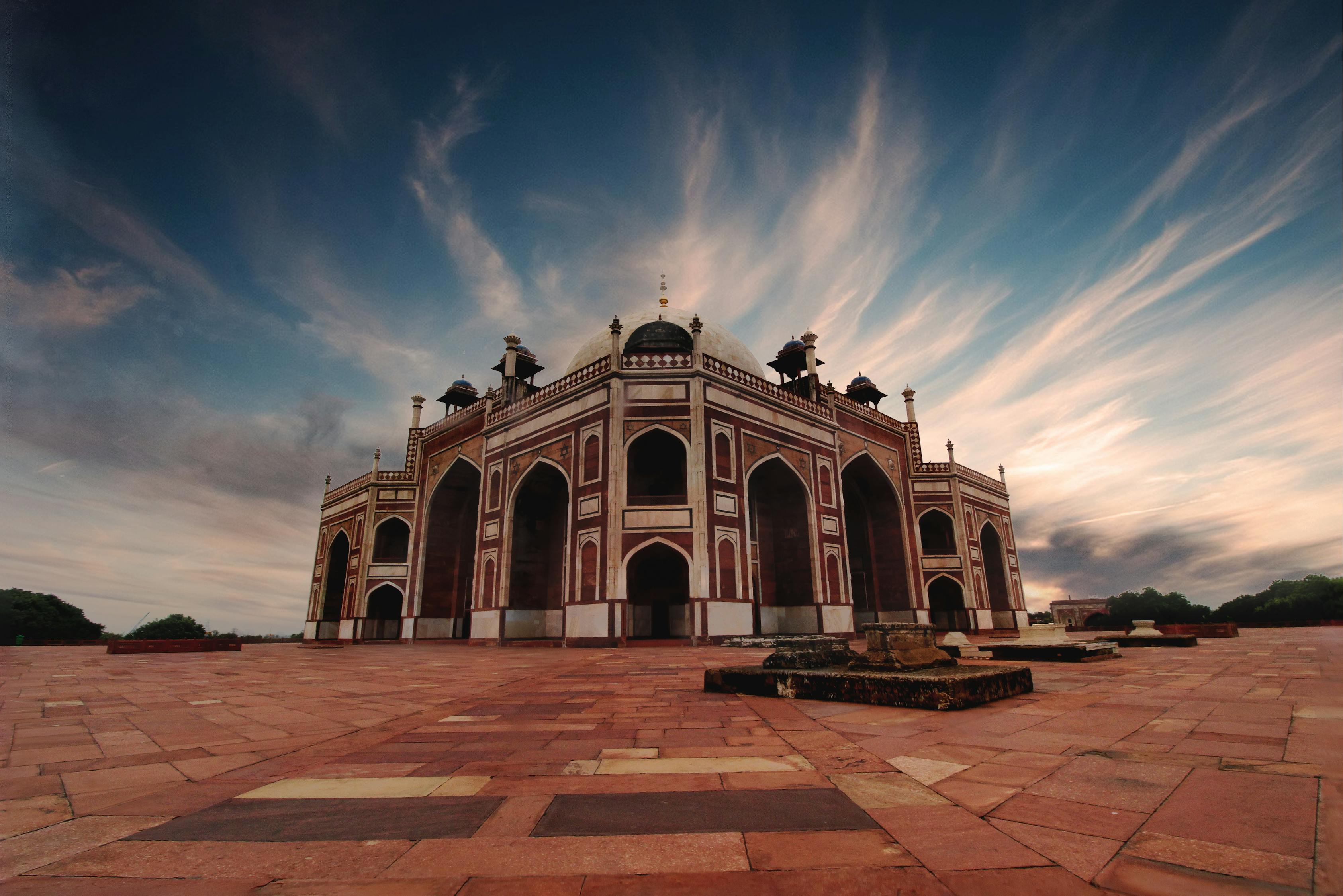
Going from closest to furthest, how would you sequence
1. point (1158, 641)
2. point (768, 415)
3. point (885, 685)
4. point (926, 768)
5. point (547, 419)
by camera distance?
point (926, 768), point (885, 685), point (1158, 641), point (768, 415), point (547, 419)

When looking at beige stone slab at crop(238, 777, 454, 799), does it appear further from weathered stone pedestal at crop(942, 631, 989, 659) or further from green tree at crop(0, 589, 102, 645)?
green tree at crop(0, 589, 102, 645)

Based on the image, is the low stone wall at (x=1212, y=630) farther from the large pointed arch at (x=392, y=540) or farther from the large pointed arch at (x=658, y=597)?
the large pointed arch at (x=392, y=540)

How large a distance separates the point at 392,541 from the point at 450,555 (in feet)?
13.8

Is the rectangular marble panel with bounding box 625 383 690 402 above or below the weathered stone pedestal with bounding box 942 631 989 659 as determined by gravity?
above

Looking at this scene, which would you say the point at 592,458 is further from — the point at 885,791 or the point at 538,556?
the point at 885,791

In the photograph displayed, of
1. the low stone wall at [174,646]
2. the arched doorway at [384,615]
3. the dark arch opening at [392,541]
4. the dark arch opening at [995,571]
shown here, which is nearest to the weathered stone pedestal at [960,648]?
the low stone wall at [174,646]

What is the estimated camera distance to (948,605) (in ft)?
103

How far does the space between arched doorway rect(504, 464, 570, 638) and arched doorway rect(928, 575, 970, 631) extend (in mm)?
17637

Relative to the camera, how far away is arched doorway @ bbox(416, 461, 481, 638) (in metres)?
29.0

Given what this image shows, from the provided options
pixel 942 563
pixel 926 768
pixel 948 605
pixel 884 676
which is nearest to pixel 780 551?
pixel 942 563

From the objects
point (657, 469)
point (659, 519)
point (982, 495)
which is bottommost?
point (659, 519)

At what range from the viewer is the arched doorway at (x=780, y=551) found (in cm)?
2233

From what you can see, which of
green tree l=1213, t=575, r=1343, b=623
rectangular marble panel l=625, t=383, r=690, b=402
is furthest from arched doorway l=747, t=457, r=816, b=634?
green tree l=1213, t=575, r=1343, b=623

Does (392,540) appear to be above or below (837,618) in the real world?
above
